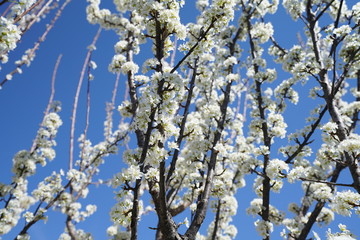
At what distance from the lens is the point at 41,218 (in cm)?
902

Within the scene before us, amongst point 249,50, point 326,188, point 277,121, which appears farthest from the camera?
point 249,50

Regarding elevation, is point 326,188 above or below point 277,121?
below

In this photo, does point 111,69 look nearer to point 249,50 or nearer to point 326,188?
point 249,50

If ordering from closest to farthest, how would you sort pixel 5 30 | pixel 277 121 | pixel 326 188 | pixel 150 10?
pixel 5 30 → pixel 150 10 → pixel 326 188 → pixel 277 121

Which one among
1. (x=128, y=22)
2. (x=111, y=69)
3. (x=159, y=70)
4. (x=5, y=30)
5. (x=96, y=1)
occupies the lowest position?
(x=5, y=30)

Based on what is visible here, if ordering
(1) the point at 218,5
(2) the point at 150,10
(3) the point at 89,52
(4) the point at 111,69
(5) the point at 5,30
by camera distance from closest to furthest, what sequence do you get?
(5) the point at 5,30 → (2) the point at 150,10 → (1) the point at 218,5 → (4) the point at 111,69 → (3) the point at 89,52

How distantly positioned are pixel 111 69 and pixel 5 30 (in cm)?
360

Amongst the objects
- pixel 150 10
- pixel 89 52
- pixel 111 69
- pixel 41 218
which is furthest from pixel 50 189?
pixel 150 10

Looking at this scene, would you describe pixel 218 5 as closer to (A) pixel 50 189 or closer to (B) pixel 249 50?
(B) pixel 249 50

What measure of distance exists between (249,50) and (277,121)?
113 inches

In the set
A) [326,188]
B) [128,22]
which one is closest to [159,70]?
[128,22]

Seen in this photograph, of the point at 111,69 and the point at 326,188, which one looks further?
the point at 326,188

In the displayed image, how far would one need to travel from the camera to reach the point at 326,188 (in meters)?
7.75

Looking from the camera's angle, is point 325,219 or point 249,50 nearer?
point 325,219
